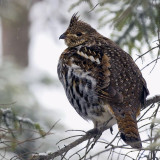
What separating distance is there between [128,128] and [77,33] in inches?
69.7

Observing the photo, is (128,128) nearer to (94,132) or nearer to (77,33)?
(94,132)

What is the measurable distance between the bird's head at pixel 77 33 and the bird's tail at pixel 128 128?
1.40m

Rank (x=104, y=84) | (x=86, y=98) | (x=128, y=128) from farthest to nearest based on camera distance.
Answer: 1. (x=86, y=98)
2. (x=104, y=84)
3. (x=128, y=128)

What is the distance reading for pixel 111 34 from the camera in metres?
6.00

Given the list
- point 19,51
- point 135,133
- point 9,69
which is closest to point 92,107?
point 135,133

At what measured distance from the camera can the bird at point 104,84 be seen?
476cm

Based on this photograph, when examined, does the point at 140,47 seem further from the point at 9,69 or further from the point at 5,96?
the point at 9,69

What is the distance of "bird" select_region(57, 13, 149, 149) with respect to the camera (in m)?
4.76


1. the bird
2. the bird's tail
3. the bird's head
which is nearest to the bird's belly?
the bird

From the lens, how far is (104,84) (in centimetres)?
482

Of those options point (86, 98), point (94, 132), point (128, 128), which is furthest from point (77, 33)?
point (128, 128)

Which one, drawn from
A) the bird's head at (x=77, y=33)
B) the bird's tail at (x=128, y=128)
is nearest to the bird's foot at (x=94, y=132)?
the bird's tail at (x=128, y=128)

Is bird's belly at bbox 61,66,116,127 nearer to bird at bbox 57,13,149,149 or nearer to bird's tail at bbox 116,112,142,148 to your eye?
bird at bbox 57,13,149,149

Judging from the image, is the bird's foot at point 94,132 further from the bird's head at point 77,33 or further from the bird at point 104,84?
the bird's head at point 77,33
